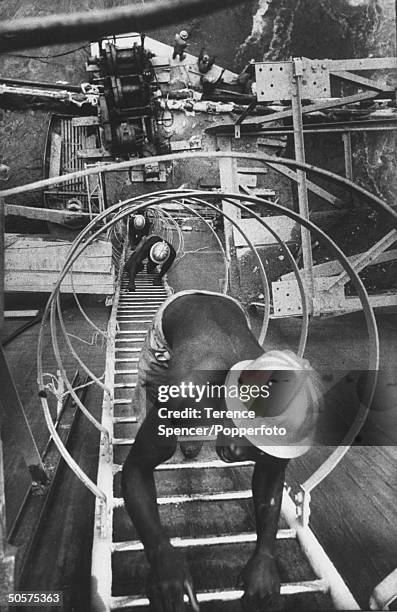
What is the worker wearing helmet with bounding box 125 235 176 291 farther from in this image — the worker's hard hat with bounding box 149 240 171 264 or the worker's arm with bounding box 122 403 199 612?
the worker's arm with bounding box 122 403 199 612

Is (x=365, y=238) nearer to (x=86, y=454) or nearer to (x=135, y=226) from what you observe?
(x=135, y=226)

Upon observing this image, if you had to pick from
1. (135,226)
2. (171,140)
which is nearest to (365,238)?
(135,226)

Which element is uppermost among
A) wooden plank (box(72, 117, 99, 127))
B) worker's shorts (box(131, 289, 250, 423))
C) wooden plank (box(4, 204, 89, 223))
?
wooden plank (box(72, 117, 99, 127))

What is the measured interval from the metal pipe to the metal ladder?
1177 millimetres

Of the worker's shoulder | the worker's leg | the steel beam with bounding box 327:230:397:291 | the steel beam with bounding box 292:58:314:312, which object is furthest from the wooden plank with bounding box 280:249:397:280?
the worker's shoulder

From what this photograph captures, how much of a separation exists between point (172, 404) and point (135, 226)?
3.24 meters

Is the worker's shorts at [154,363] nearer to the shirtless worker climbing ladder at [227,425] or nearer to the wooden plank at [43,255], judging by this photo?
the shirtless worker climbing ladder at [227,425]

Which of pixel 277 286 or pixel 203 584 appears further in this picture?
pixel 277 286

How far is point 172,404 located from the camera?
1138 mm

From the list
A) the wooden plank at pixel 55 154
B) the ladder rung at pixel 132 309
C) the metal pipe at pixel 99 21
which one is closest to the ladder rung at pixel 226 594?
the metal pipe at pixel 99 21

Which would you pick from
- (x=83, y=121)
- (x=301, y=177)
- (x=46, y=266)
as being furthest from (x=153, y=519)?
(x=83, y=121)

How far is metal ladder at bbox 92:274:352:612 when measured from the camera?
1146 mm

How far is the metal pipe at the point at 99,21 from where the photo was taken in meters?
0.44

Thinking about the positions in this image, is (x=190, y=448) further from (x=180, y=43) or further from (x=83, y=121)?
(x=83, y=121)
